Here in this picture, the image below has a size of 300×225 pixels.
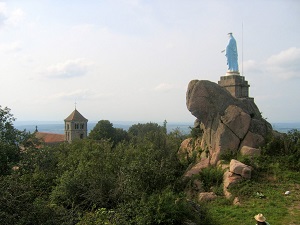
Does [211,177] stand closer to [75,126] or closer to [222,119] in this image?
[222,119]

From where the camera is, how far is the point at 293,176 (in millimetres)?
14180

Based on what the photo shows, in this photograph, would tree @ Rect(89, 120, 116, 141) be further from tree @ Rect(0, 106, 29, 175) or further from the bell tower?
Answer: tree @ Rect(0, 106, 29, 175)

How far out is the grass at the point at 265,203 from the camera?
10.5 m

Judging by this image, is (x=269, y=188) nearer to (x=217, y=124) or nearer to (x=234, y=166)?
(x=234, y=166)

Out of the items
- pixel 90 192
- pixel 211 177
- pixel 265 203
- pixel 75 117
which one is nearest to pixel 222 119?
pixel 211 177

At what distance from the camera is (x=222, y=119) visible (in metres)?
17.8

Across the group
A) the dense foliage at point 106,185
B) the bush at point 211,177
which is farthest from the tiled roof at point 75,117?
the bush at point 211,177

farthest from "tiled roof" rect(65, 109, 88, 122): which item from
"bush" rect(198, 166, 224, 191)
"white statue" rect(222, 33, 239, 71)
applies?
"bush" rect(198, 166, 224, 191)

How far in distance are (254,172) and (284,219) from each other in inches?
173

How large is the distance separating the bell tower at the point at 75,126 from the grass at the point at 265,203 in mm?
50761

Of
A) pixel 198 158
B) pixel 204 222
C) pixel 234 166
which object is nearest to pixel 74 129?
pixel 198 158

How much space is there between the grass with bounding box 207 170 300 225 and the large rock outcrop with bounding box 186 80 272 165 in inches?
123

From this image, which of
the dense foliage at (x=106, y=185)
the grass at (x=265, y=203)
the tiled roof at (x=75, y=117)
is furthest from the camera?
the tiled roof at (x=75, y=117)

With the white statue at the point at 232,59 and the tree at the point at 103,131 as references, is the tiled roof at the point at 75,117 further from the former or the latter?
the white statue at the point at 232,59
